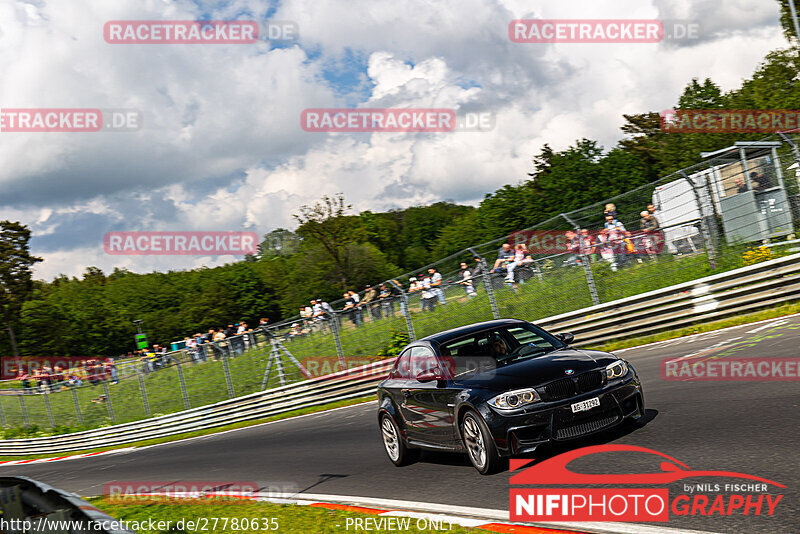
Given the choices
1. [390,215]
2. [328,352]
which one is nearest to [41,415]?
[328,352]

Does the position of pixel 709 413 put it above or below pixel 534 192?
below

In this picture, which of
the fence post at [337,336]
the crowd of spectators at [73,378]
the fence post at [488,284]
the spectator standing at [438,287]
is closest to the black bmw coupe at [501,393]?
the fence post at [488,284]

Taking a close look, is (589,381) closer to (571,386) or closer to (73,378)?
(571,386)

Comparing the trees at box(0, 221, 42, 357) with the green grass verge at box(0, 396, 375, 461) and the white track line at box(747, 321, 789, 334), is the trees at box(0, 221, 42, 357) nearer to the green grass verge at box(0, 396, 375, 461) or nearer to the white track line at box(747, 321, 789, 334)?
the green grass verge at box(0, 396, 375, 461)

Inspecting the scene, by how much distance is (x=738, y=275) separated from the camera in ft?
46.0

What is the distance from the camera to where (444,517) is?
6.43 m

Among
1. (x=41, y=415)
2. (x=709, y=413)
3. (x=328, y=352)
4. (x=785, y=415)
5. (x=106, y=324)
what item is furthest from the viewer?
(x=106, y=324)

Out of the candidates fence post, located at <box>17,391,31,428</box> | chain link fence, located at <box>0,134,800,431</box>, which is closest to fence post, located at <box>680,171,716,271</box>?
chain link fence, located at <box>0,134,800,431</box>

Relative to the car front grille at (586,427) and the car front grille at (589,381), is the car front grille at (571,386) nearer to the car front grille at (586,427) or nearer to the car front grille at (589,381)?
the car front grille at (589,381)

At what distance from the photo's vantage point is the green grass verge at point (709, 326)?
535 inches

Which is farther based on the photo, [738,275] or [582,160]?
[582,160]

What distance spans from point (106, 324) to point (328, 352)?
85.2 m

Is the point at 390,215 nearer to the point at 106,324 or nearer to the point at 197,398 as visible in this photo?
the point at 106,324

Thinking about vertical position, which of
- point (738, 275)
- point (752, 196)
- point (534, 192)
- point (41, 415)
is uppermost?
point (534, 192)
